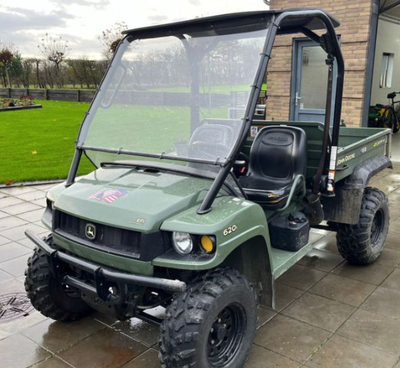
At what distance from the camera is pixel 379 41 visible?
39.4ft

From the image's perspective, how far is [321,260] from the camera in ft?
14.6

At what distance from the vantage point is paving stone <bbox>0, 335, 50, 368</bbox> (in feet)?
9.46

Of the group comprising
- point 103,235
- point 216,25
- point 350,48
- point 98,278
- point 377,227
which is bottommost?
point 377,227

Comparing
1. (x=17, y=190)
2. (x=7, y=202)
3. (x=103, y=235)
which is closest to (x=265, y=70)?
(x=103, y=235)

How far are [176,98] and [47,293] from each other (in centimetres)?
162

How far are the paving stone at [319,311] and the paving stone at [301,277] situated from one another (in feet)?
0.67

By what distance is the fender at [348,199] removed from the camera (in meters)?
3.91

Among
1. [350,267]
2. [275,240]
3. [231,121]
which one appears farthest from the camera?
[350,267]

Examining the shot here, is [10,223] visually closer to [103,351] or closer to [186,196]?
[103,351]

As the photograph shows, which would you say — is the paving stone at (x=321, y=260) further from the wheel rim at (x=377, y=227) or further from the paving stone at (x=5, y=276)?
the paving stone at (x=5, y=276)

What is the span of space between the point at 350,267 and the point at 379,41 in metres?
9.67

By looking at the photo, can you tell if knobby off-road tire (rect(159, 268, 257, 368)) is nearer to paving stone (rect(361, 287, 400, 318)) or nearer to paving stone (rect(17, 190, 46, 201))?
paving stone (rect(361, 287, 400, 318))

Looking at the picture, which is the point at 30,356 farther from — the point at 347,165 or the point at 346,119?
the point at 346,119

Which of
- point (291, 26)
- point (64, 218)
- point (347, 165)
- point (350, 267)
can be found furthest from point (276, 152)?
point (64, 218)
